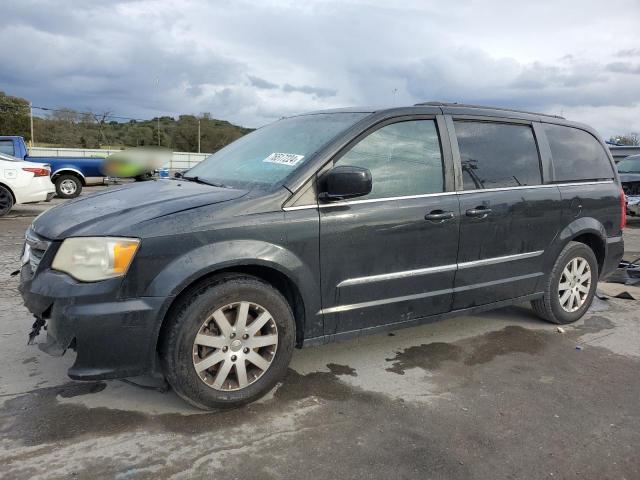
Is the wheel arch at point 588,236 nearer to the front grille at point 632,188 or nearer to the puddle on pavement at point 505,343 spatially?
the puddle on pavement at point 505,343

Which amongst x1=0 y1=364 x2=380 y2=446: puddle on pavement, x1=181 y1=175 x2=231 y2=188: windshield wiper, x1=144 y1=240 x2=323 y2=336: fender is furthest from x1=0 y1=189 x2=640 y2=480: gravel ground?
x1=181 y1=175 x2=231 y2=188: windshield wiper

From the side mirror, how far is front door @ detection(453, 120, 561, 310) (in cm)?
98

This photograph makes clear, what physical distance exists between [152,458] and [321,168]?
6.02 feet

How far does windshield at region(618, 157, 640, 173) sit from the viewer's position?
13445 mm

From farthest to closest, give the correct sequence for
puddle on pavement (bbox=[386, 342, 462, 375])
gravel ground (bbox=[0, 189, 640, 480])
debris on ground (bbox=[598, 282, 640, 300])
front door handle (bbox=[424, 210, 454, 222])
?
debris on ground (bbox=[598, 282, 640, 300]), puddle on pavement (bbox=[386, 342, 462, 375]), front door handle (bbox=[424, 210, 454, 222]), gravel ground (bbox=[0, 189, 640, 480])

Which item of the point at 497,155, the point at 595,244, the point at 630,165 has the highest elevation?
the point at 630,165

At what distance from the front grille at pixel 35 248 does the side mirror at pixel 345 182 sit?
1578 mm

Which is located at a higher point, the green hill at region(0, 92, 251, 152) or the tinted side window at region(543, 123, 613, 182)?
the green hill at region(0, 92, 251, 152)

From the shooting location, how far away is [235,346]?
3.00 meters

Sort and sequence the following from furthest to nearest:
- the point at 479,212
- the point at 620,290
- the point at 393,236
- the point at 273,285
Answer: the point at 620,290 < the point at 479,212 < the point at 393,236 < the point at 273,285

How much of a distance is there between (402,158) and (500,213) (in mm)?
946

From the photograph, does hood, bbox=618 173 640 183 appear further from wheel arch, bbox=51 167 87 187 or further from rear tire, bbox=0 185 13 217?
wheel arch, bbox=51 167 87 187

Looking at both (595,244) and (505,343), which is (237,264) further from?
(595,244)

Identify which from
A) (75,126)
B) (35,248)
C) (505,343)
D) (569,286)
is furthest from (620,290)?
(75,126)
